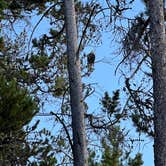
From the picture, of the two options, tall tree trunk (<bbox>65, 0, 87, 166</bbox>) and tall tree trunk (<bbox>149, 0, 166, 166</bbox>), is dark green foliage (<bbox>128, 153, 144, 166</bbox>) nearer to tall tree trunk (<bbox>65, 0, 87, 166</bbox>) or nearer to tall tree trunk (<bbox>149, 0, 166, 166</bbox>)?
tall tree trunk (<bbox>65, 0, 87, 166</bbox>)

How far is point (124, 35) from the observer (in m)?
9.43

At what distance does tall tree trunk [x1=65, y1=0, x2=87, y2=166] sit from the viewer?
9.94 meters

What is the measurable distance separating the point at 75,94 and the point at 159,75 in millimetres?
2266

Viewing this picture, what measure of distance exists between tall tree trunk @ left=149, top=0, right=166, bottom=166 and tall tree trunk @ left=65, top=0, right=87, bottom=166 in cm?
205

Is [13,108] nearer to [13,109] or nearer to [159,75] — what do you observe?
[13,109]

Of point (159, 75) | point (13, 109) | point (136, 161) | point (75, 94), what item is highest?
point (75, 94)

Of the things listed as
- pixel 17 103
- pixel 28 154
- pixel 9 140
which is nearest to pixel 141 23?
pixel 17 103

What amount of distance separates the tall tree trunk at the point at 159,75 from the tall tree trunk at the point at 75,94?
2.05 metres

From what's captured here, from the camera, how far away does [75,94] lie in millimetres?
10234

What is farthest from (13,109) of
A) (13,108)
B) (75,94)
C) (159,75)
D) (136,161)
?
(136,161)

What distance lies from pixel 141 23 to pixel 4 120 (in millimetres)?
2948

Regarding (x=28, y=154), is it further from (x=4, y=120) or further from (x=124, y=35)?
(x=124, y=35)

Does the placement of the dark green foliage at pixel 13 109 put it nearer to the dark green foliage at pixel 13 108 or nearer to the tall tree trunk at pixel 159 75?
the dark green foliage at pixel 13 108

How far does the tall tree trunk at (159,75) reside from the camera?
26.7 feet
